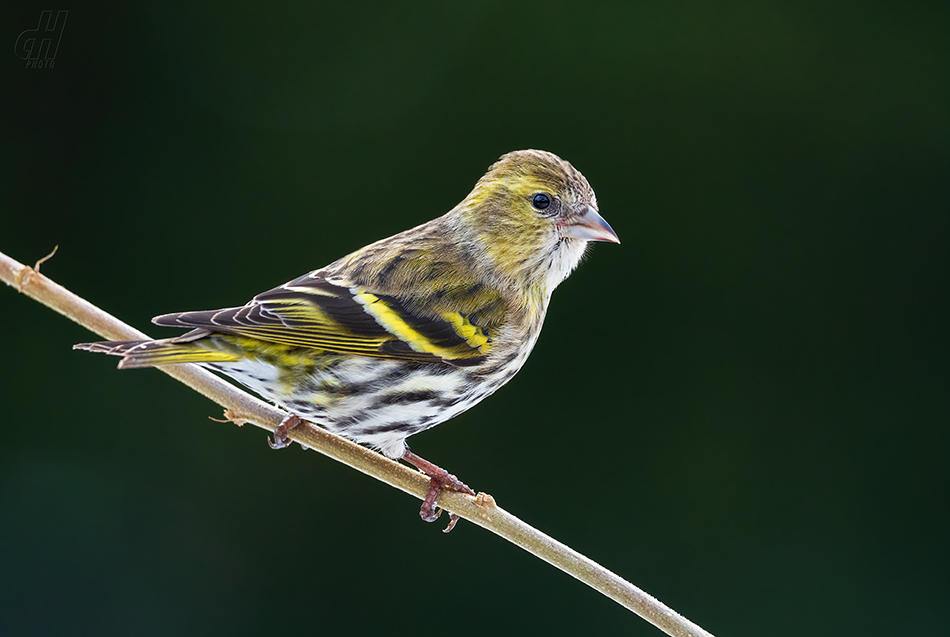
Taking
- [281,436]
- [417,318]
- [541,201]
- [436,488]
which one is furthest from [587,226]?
[281,436]

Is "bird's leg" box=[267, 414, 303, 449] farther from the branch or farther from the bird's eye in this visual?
the bird's eye

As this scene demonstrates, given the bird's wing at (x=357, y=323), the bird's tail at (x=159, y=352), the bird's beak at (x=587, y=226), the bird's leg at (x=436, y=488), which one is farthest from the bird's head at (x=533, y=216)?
the bird's tail at (x=159, y=352)

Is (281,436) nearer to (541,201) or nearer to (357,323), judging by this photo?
(357,323)

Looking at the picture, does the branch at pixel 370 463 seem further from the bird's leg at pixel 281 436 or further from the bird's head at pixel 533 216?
the bird's head at pixel 533 216

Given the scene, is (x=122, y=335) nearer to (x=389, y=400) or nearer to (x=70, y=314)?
(x=70, y=314)

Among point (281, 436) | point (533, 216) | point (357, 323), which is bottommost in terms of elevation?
point (281, 436)

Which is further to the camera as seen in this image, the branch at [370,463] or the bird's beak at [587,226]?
the bird's beak at [587,226]

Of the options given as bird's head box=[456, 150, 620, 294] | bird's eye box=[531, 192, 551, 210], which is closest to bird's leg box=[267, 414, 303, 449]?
bird's head box=[456, 150, 620, 294]
